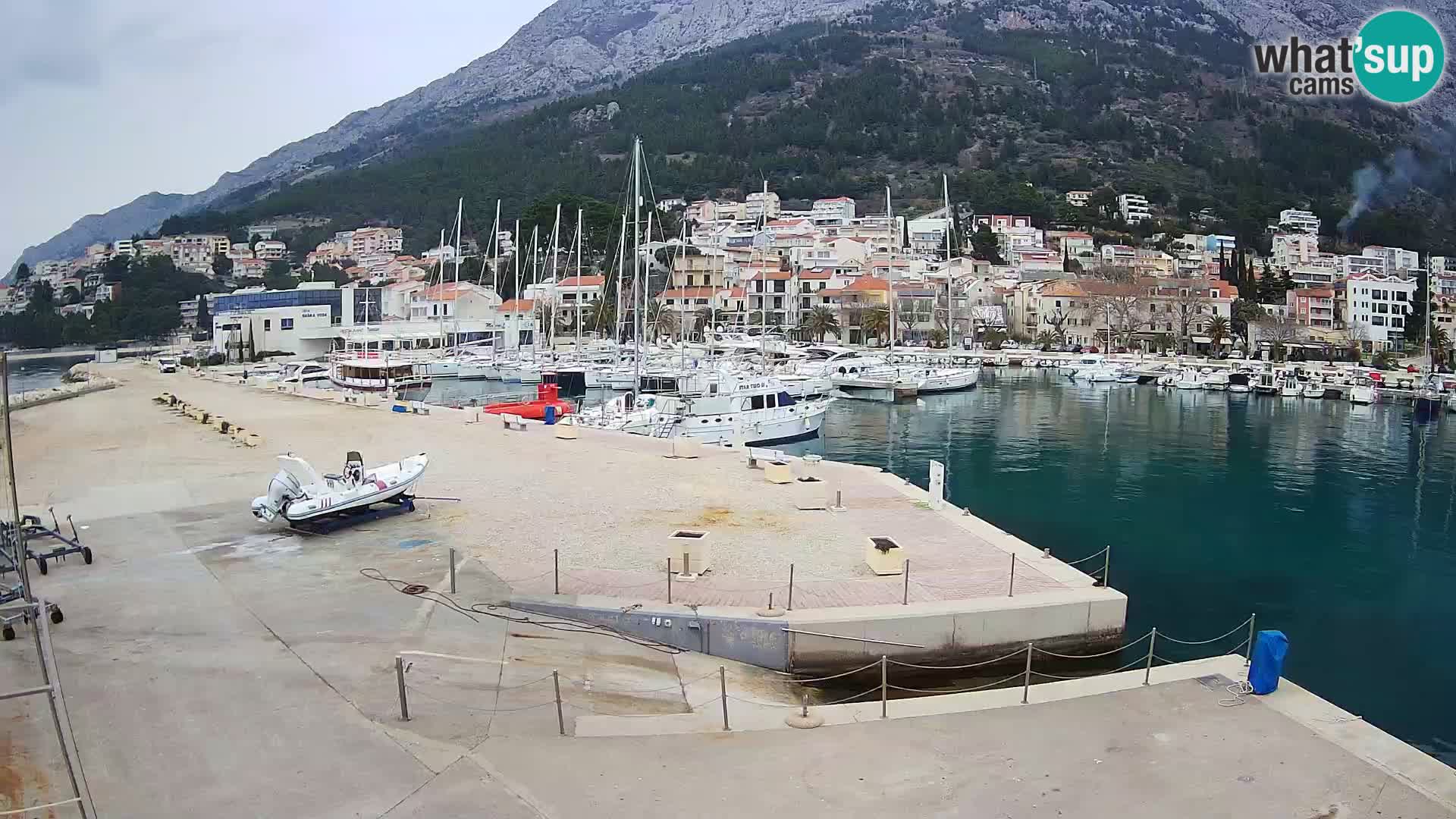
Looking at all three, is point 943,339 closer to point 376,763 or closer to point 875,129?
point 376,763

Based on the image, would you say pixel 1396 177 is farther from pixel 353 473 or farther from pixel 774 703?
pixel 774 703

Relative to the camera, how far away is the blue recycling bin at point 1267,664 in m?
8.91

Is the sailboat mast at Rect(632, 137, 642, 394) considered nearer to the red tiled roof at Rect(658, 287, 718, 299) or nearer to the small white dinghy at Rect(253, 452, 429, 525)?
the small white dinghy at Rect(253, 452, 429, 525)

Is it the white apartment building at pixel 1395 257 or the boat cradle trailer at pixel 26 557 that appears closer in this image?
the boat cradle trailer at pixel 26 557

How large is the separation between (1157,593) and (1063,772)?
11.6 metres

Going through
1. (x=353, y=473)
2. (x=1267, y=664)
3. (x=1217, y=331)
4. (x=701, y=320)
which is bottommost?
(x=1267, y=664)

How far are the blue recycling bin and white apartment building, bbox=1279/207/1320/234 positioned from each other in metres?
161

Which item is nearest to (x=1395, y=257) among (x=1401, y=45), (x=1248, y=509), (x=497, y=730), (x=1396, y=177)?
(x=1401, y=45)

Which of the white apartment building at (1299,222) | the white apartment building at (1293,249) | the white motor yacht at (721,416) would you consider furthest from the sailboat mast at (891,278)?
the white apartment building at (1299,222)

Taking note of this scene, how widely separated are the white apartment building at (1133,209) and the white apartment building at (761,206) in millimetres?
51005

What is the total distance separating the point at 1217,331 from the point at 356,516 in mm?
79681

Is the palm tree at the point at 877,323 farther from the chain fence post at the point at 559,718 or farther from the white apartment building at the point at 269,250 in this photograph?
the white apartment building at the point at 269,250

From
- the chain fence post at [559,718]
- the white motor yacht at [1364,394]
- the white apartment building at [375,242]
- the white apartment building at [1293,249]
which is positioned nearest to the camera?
the chain fence post at [559,718]

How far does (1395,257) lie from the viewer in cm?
12862
